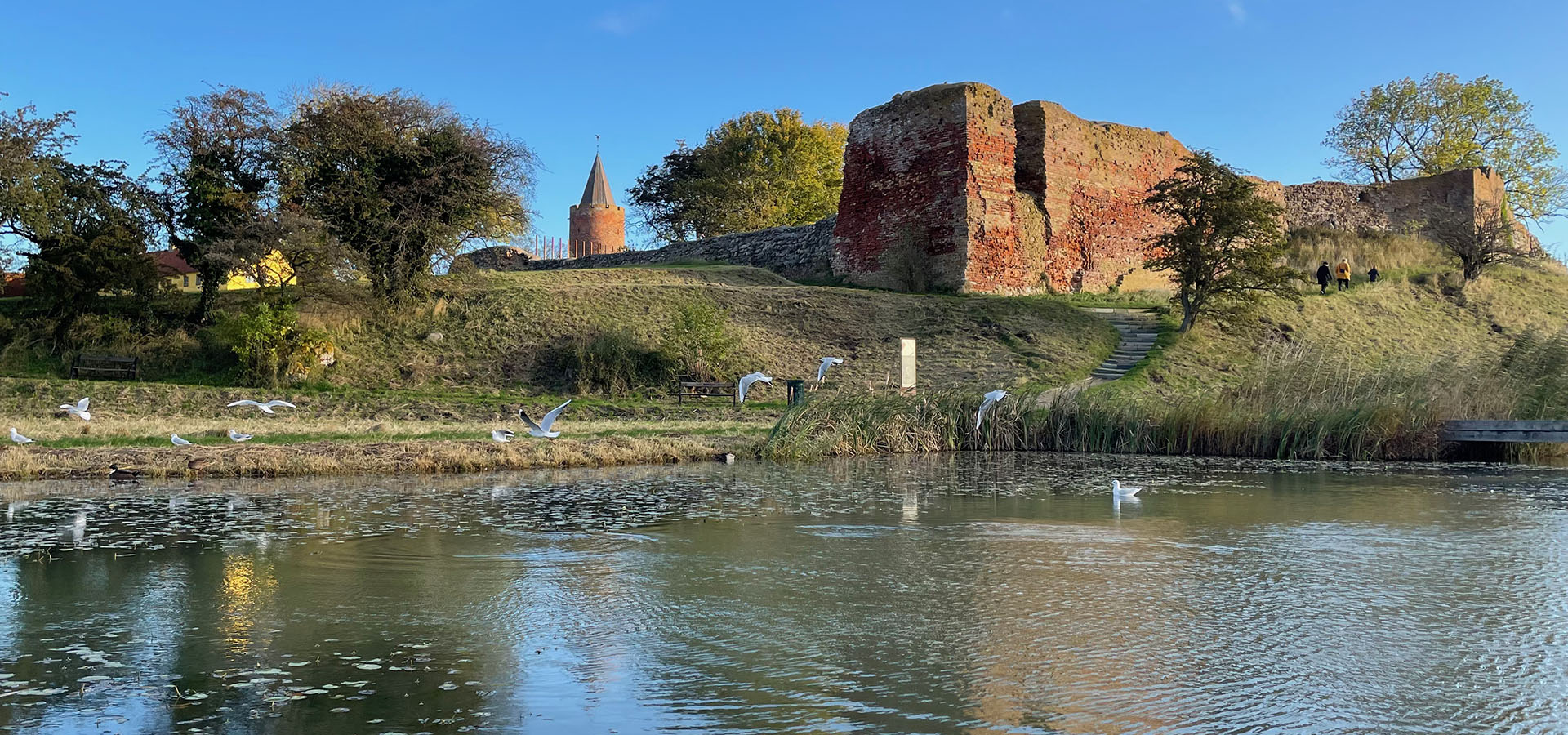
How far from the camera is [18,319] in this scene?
26031mm

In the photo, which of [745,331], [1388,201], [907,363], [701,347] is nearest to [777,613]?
[907,363]

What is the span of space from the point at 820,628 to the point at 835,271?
1107 inches

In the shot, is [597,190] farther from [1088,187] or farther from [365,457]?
[365,457]

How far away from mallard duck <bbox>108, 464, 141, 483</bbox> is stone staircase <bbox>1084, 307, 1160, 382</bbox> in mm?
17843

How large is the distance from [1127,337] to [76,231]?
24.1 metres

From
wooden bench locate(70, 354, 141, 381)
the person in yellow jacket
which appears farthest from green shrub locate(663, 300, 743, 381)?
the person in yellow jacket

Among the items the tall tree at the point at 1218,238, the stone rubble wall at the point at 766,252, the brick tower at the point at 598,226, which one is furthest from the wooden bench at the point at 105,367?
the brick tower at the point at 598,226

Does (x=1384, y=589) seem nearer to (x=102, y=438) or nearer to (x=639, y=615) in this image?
(x=639, y=615)

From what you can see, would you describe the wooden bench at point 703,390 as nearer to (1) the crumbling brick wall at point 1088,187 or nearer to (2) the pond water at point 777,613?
(2) the pond water at point 777,613

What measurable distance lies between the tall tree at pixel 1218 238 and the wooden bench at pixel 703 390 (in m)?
11.0

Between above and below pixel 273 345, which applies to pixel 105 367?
below

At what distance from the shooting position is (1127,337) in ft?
92.3

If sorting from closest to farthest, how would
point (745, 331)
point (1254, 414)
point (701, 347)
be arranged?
point (1254, 414)
point (701, 347)
point (745, 331)

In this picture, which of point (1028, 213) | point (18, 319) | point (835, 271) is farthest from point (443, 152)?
point (1028, 213)
